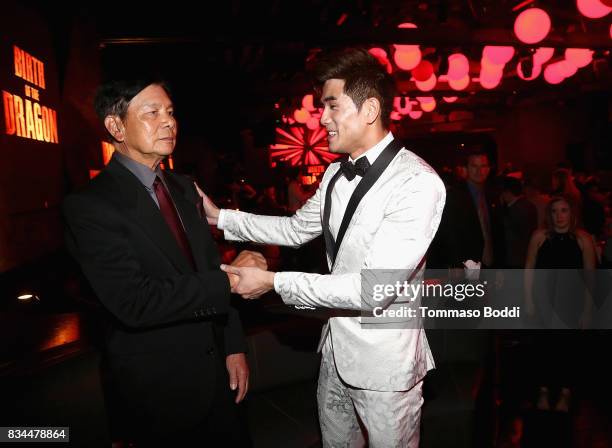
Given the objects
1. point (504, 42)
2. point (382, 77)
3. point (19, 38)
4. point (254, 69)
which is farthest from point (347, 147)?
point (254, 69)

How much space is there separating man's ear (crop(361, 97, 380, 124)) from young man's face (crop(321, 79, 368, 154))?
14 millimetres

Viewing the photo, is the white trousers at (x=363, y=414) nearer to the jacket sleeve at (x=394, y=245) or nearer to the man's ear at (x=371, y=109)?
the jacket sleeve at (x=394, y=245)

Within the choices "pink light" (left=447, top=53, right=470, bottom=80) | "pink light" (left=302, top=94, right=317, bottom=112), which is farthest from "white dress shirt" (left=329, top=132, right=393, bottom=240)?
"pink light" (left=302, top=94, right=317, bottom=112)

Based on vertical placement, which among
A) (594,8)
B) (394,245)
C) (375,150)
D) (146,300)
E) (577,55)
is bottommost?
(146,300)

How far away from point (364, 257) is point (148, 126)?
91cm

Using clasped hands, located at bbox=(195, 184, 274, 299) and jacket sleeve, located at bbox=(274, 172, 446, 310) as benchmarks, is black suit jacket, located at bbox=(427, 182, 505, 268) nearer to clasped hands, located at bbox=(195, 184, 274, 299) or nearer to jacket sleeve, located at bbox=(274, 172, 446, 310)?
jacket sleeve, located at bbox=(274, 172, 446, 310)

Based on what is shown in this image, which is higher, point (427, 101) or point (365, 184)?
point (427, 101)

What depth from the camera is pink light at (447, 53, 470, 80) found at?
729 cm

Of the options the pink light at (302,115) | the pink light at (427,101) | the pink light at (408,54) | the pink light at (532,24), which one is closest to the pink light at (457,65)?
the pink light at (408,54)

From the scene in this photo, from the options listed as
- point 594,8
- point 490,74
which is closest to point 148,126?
point 594,8

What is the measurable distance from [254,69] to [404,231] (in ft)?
33.4

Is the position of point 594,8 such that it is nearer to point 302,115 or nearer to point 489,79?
point 489,79

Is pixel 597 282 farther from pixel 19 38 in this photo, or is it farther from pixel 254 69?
pixel 254 69

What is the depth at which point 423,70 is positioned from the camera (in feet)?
25.3
